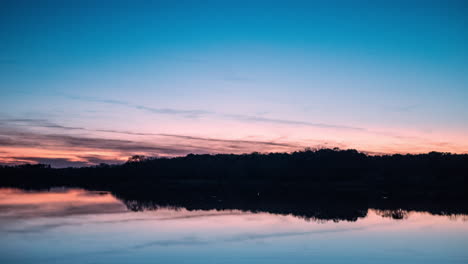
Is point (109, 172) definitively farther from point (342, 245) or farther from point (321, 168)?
point (342, 245)

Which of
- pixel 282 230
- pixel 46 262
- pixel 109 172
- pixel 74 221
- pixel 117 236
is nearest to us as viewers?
pixel 46 262

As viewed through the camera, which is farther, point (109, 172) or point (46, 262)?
point (109, 172)

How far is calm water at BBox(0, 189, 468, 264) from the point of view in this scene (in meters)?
13.3

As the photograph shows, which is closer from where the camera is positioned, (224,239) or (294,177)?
(224,239)

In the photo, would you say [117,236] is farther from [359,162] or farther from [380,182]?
[359,162]

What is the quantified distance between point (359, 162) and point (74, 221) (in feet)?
187

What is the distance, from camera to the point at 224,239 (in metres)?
16.5

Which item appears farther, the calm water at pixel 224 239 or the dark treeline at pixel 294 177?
the dark treeline at pixel 294 177

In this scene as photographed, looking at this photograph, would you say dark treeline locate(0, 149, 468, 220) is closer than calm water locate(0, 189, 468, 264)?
No

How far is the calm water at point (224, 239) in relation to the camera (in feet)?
43.6

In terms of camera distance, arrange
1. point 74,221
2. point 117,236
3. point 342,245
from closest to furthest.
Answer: point 342,245
point 117,236
point 74,221

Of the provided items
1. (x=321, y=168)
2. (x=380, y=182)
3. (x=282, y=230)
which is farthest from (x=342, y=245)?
(x=321, y=168)

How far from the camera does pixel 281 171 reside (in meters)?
72.1

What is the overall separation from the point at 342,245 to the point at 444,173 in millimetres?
50039
